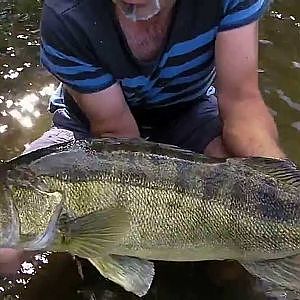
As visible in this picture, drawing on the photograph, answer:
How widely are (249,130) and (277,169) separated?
0.90ft

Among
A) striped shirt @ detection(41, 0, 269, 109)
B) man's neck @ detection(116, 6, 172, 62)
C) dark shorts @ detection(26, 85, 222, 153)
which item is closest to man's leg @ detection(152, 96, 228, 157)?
dark shorts @ detection(26, 85, 222, 153)

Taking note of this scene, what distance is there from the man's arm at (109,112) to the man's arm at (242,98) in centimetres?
26

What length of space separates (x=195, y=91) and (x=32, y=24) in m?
1.51

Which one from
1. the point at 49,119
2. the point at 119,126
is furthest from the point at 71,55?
the point at 49,119

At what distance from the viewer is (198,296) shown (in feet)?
7.48

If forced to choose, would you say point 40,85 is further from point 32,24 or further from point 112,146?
point 112,146

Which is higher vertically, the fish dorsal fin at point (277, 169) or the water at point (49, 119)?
the fish dorsal fin at point (277, 169)

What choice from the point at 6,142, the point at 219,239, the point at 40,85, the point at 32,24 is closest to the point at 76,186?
the point at 219,239

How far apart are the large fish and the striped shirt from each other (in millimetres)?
299

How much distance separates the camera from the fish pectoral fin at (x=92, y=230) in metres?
1.82

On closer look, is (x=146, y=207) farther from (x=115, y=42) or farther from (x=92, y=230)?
(x=115, y=42)

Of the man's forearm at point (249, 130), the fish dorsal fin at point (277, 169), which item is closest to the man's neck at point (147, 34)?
the man's forearm at point (249, 130)

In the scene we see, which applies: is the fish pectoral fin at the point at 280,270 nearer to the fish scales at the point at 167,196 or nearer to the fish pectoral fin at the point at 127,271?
the fish scales at the point at 167,196

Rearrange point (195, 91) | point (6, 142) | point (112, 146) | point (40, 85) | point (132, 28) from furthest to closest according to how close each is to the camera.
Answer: point (40, 85), point (6, 142), point (195, 91), point (132, 28), point (112, 146)
